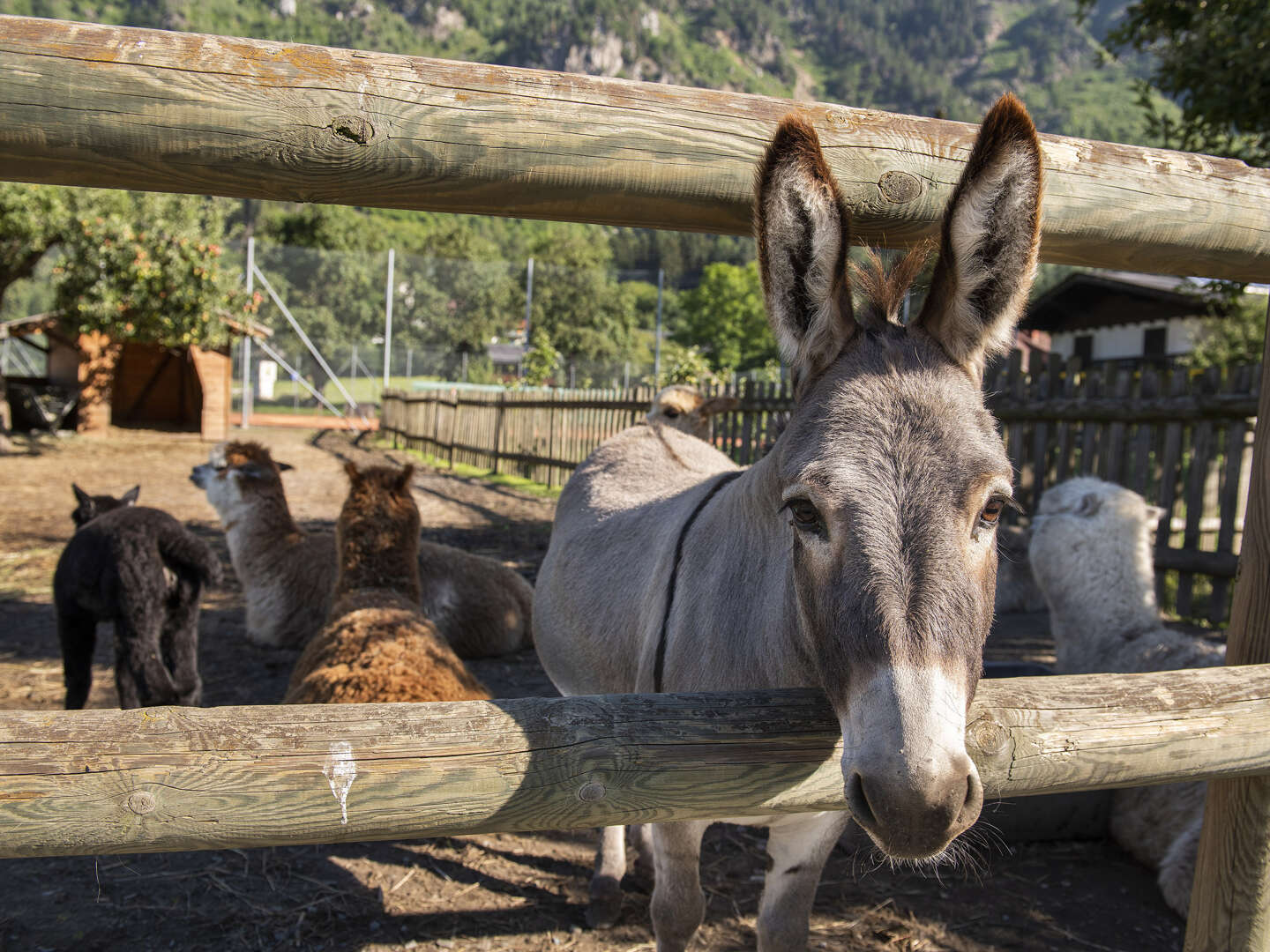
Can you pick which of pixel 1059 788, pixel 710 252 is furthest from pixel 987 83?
pixel 1059 788

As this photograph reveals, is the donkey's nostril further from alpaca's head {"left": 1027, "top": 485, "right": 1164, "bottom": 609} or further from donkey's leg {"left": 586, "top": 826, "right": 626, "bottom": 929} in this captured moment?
alpaca's head {"left": 1027, "top": 485, "right": 1164, "bottom": 609}

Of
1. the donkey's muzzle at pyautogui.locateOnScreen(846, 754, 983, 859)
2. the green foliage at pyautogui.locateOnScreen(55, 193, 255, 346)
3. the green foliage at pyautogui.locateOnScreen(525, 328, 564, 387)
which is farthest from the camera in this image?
the green foliage at pyautogui.locateOnScreen(525, 328, 564, 387)

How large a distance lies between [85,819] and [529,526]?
970cm

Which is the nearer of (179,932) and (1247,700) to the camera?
(1247,700)

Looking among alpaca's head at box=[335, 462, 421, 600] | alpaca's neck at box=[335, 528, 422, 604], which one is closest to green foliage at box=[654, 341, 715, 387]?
alpaca's head at box=[335, 462, 421, 600]

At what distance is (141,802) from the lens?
3.88 feet

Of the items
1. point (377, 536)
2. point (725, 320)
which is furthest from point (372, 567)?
point (725, 320)

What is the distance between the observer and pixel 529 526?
10.9 metres

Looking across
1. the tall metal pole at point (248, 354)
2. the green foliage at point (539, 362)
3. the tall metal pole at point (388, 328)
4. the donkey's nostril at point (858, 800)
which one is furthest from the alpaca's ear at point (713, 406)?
the tall metal pole at point (248, 354)

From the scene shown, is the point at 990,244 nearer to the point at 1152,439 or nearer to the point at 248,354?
the point at 1152,439

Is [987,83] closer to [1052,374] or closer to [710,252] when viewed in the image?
[710,252]

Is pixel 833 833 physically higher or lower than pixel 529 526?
higher

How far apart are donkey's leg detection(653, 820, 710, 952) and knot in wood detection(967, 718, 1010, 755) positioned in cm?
97

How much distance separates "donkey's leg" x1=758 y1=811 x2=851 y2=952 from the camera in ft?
7.40
